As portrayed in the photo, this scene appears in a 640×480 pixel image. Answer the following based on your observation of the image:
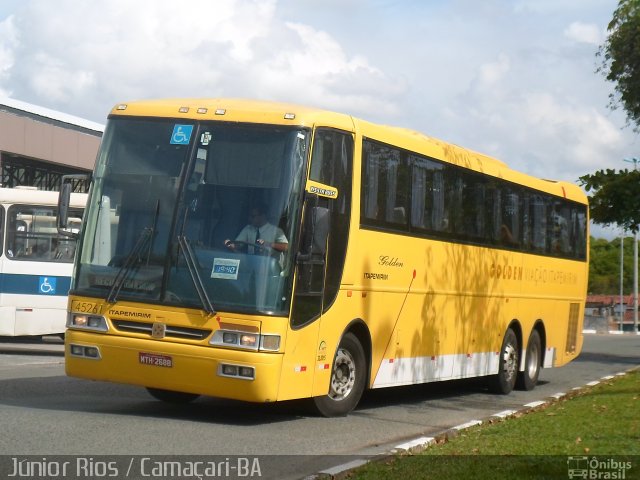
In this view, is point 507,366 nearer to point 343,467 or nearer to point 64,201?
point 64,201

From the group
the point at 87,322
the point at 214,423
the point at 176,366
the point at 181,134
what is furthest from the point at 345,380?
the point at 181,134

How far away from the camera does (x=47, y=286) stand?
969 inches

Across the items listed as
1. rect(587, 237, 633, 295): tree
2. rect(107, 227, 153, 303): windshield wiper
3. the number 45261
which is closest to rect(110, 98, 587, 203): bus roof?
rect(107, 227, 153, 303): windshield wiper

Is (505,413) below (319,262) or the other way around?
below

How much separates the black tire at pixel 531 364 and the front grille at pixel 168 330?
9.24 m

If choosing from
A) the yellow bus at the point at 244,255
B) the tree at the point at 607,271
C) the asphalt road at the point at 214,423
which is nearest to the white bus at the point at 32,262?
the asphalt road at the point at 214,423

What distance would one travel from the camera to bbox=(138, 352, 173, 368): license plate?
1208 centimetres

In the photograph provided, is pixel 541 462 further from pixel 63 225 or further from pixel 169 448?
pixel 63 225

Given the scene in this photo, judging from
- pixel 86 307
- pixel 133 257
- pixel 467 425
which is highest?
pixel 133 257

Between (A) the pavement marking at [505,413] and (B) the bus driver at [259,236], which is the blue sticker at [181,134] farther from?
(A) the pavement marking at [505,413]

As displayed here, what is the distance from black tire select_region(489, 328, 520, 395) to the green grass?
3.86 m

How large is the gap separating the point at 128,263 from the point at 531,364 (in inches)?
392

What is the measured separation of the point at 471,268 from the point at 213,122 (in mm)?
5893

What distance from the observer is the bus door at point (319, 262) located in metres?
12.3
